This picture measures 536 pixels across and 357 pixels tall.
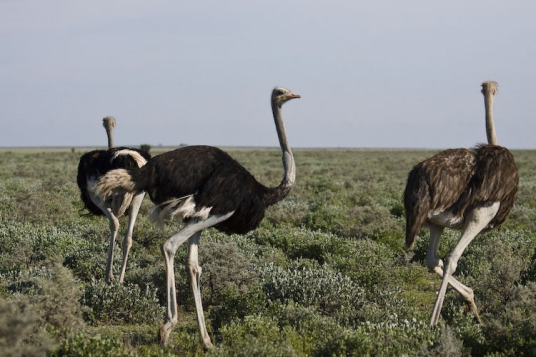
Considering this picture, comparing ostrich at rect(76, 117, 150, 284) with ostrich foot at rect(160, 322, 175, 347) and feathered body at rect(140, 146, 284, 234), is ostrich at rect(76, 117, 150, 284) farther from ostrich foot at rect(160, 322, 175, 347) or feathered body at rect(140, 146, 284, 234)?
ostrich foot at rect(160, 322, 175, 347)

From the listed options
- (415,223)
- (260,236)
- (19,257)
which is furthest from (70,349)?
(260,236)

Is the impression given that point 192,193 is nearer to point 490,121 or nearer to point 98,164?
point 98,164

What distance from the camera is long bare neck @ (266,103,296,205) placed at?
5781 millimetres

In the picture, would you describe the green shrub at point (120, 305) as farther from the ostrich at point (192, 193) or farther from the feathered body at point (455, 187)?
the feathered body at point (455, 187)

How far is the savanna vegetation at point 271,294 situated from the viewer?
4820 mm

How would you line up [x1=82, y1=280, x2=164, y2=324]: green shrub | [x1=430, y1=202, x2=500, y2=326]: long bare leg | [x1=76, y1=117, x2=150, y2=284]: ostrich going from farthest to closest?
[x1=76, y1=117, x2=150, y2=284]: ostrich < [x1=82, y1=280, x2=164, y2=324]: green shrub < [x1=430, y1=202, x2=500, y2=326]: long bare leg

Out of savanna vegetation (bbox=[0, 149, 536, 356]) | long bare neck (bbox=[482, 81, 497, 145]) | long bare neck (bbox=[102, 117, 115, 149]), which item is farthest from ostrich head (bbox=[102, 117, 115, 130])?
long bare neck (bbox=[482, 81, 497, 145])

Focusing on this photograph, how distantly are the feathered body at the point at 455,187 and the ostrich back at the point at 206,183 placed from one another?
4.09 feet

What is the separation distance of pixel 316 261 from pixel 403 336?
3224mm

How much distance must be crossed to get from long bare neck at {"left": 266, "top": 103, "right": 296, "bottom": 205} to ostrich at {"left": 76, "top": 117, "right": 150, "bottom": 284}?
6.11ft

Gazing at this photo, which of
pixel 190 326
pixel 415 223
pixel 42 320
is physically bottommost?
pixel 190 326

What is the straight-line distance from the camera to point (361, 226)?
36.0 feet

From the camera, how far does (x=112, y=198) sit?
7.93 m

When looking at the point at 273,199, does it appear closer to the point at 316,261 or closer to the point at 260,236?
the point at 316,261
